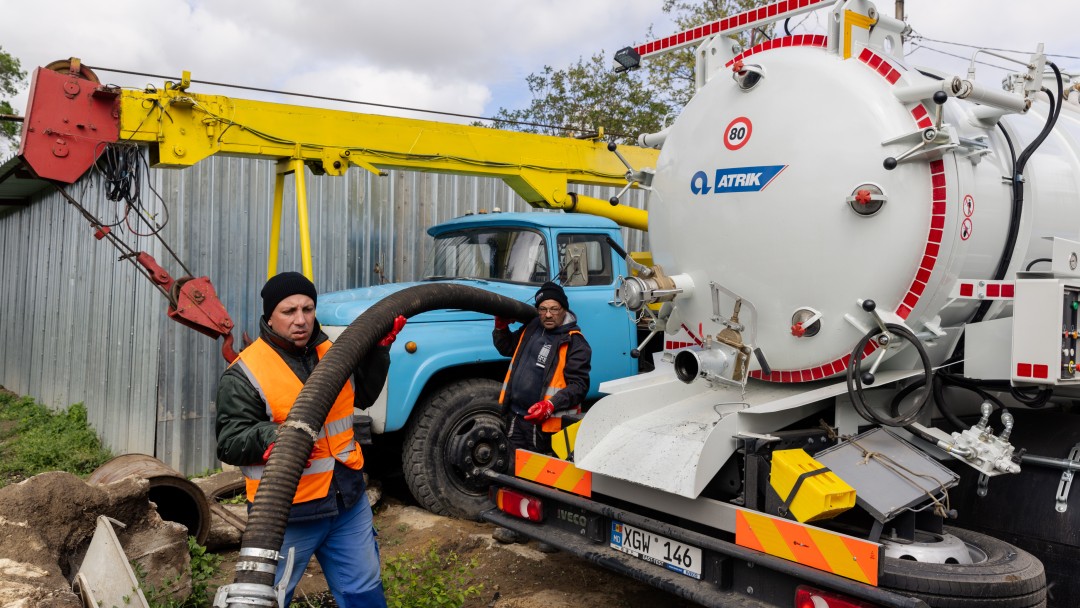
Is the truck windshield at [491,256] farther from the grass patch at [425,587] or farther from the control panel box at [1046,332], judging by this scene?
the control panel box at [1046,332]

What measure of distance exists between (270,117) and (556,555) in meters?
3.66

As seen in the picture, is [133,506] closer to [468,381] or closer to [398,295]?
[398,295]

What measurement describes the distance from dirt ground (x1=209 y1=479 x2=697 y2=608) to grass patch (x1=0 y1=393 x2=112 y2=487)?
11.7ft

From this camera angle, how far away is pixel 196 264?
7.69m

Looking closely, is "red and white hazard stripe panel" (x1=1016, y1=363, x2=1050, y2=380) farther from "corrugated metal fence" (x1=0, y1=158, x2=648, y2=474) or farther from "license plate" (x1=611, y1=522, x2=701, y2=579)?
"corrugated metal fence" (x1=0, y1=158, x2=648, y2=474)

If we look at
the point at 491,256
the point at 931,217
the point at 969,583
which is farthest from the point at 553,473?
the point at 491,256

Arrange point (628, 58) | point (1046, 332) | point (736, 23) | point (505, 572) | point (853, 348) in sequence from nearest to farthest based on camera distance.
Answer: point (1046, 332) < point (853, 348) < point (736, 23) < point (628, 58) < point (505, 572)

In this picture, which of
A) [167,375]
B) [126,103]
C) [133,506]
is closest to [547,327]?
[133,506]

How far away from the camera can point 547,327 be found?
17.3 ft

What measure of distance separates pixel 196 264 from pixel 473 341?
10.6ft

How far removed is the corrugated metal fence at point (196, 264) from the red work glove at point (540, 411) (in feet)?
9.94

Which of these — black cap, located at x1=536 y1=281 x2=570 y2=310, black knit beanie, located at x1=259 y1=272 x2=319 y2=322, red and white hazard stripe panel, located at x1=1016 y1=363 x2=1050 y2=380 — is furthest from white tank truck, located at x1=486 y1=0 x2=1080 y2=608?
black knit beanie, located at x1=259 y1=272 x2=319 y2=322

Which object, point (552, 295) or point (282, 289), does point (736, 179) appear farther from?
point (282, 289)

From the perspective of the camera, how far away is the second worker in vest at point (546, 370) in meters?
5.13
